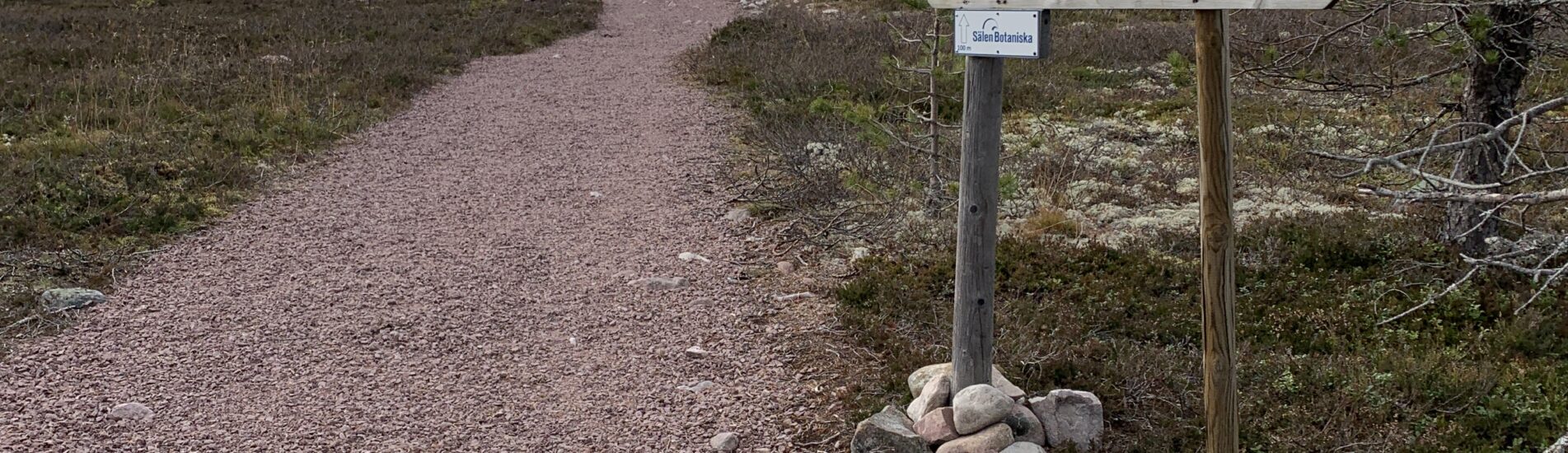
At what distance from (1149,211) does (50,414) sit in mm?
6502

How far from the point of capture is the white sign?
371 cm

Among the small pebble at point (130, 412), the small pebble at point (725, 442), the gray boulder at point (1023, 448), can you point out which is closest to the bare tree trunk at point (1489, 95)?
the gray boulder at point (1023, 448)

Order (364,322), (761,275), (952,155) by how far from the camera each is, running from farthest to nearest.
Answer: (952,155) → (761,275) → (364,322)

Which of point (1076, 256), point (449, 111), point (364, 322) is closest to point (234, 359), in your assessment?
point (364, 322)

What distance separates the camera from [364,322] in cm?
582

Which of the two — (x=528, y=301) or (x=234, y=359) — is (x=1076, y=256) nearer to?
(x=528, y=301)

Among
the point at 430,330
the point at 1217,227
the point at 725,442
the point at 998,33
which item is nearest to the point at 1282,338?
the point at 1217,227

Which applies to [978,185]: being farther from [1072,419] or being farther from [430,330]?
[430,330]

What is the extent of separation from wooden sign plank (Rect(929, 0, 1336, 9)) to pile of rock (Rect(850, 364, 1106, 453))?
1445 millimetres

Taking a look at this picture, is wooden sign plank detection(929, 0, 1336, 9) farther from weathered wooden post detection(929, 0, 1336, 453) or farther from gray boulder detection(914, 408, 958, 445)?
gray boulder detection(914, 408, 958, 445)

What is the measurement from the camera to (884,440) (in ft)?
13.5

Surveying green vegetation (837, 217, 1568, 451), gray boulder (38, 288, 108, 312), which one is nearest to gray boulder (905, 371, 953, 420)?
green vegetation (837, 217, 1568, 451)

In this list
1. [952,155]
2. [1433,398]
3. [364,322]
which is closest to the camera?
[1433,398]

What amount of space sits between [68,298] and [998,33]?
17.2ft
